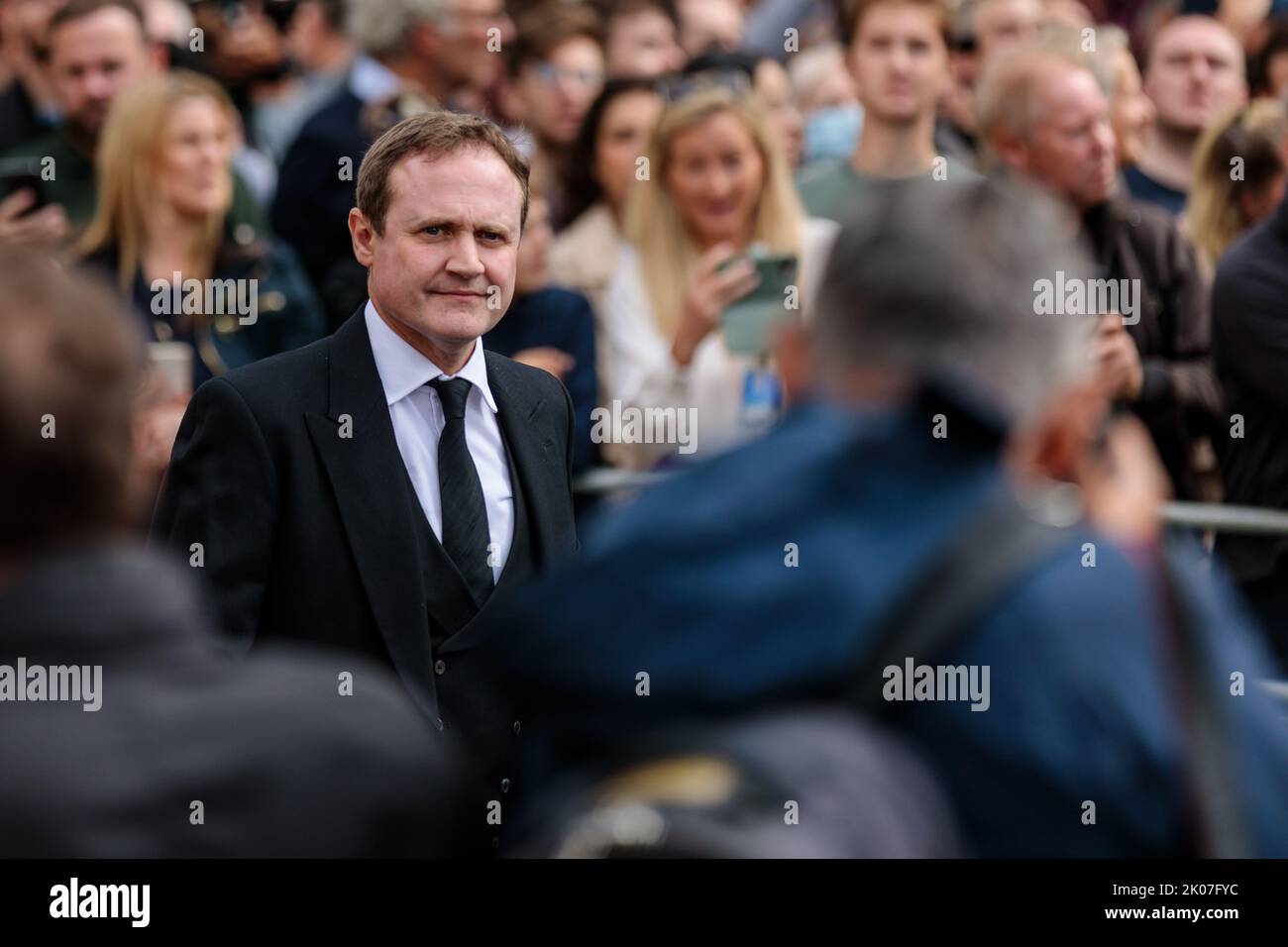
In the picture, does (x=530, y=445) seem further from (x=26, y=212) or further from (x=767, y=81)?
(x=767, y=81)

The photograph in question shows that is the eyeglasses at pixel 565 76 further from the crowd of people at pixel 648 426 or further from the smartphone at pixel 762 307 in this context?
the smartphone at pixel 762 307

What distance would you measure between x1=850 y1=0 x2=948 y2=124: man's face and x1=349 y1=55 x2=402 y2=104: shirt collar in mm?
1684

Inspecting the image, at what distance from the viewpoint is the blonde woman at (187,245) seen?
20.2ft

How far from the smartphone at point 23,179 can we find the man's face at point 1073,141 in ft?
10.7

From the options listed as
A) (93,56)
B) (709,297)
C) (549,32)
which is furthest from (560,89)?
(709,297)

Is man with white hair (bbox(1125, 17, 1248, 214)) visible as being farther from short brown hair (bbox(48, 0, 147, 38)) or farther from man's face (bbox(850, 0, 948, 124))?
short brown hair (bbox(48, 0, 147, 38))

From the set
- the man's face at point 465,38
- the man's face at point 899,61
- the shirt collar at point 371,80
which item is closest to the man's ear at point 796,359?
the shirt collar at point 371,80

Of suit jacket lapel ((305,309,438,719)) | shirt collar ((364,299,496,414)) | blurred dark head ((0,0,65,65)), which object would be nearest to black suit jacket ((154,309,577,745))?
suit jacket lapel ((305,309,438,719))

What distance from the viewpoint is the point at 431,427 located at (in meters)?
4.01

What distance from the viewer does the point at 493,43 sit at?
7.27 metres

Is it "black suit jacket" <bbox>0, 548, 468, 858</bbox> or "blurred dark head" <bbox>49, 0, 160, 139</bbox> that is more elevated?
"blurred dark head" <bbox>49, 0, 160, 139</bbox>

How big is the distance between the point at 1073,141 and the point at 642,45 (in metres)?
2.84

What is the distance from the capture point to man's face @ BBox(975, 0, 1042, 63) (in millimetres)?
8352
